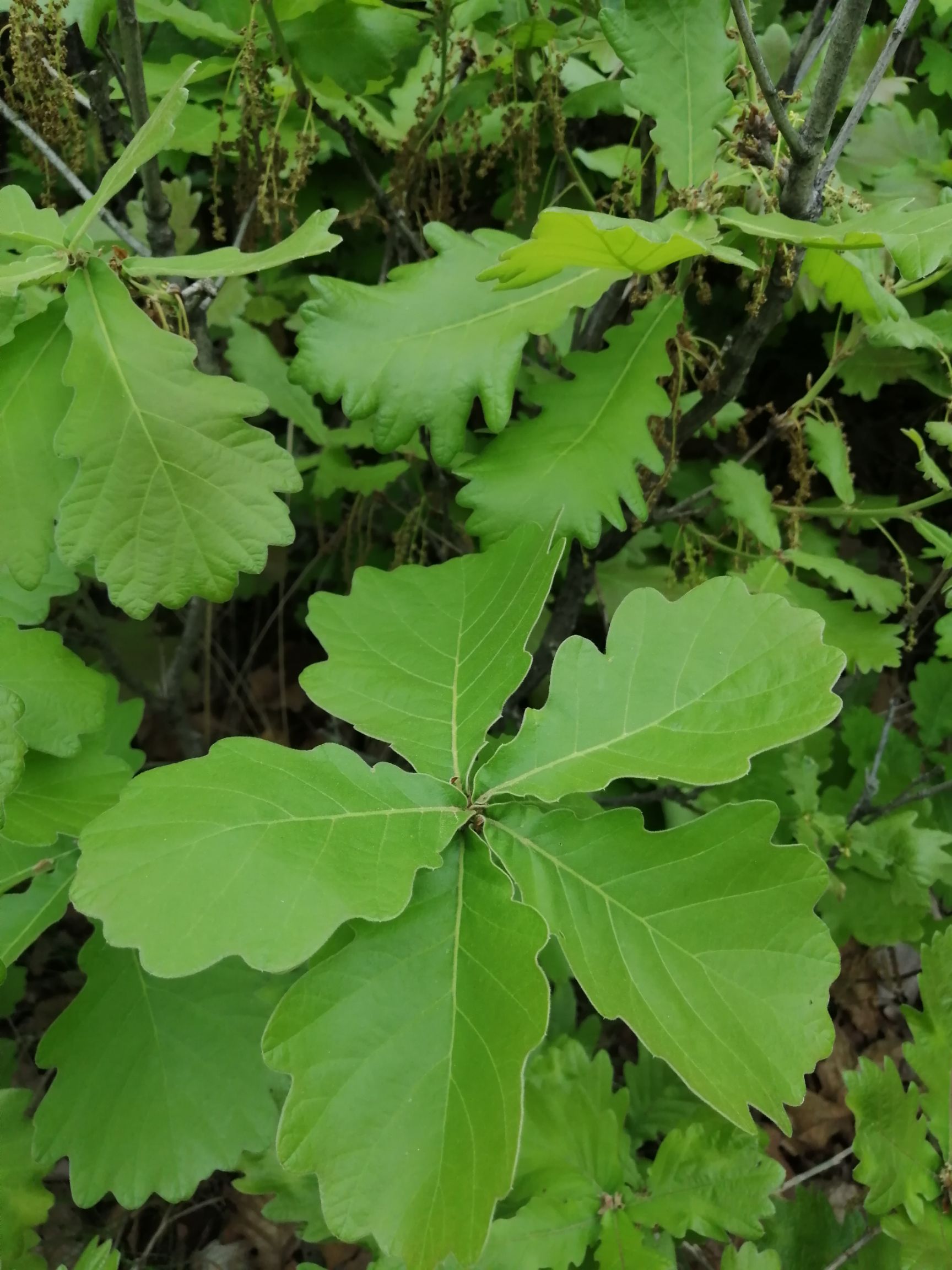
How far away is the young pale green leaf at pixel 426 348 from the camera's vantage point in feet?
3.66

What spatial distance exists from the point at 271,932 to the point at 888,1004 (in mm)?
2059

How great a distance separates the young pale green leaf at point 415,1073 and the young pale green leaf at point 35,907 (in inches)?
20.0

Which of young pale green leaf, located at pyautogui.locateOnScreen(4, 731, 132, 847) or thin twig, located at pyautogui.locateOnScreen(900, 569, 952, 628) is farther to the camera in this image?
thin twig, located at pyautogui.locateOnScreen(900, 569, 952, 628)

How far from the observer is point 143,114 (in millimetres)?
1178

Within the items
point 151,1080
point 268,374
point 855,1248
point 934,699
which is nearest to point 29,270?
point 268,374

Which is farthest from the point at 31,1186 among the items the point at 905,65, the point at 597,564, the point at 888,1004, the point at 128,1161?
the point at 905,65

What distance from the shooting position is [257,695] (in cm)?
252

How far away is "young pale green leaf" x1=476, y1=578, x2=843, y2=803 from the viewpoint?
0.88m

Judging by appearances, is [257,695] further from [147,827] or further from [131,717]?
[147,827]

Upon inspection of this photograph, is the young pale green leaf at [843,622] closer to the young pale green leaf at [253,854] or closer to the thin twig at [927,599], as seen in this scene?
the thin twig at [927,599]

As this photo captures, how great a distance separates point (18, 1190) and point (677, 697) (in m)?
1.07

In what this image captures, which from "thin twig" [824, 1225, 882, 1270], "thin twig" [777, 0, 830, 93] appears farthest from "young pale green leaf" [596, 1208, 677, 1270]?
"thin twig" [777, 0, 830, 93]

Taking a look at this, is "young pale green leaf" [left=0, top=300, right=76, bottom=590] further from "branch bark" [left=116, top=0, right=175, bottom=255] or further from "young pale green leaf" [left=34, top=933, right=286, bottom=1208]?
"young pale green leaf" [left=34, top=933, right=286, bottom=1208]

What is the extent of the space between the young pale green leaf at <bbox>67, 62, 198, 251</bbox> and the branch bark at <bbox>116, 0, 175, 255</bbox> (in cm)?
10
